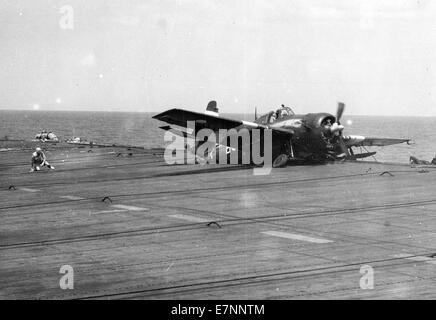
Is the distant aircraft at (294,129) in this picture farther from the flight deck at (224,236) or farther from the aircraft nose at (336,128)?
the flight deck at (224,236)

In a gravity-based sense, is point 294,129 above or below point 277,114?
below

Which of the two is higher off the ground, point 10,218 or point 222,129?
point 222,129

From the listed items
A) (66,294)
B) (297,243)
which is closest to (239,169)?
(297,243)

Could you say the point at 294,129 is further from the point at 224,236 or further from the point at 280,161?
the point at 224,236

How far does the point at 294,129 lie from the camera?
35.6 m

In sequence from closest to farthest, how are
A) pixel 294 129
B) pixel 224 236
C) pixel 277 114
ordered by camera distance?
pixel 224 236 → pixel 294 129 → pixel 277 114

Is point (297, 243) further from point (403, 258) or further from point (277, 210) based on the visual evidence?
point (277, 210)

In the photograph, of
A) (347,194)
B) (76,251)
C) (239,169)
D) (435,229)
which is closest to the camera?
(76,251)

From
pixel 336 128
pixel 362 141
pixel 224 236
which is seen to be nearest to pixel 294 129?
pixel 336 128

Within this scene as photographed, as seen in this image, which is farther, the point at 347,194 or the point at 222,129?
the point at 222,129

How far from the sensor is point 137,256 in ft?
48.1

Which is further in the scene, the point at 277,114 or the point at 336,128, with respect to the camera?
the point at 277,114
